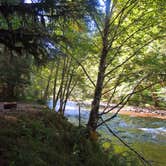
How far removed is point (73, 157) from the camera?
5.62 meters

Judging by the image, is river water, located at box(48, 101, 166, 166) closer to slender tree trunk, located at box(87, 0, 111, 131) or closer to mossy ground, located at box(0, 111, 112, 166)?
mossy ground, located at box(0, 111, 112, 166)

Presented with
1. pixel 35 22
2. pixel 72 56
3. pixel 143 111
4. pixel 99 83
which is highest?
pixel 35 22

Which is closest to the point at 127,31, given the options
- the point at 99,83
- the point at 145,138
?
the point at 99,83

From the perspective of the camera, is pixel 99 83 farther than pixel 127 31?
No

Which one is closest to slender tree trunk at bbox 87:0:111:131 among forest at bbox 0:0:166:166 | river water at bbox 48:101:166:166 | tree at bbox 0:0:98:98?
forest at bbox 0:0:166:166

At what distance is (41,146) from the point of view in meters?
5.38

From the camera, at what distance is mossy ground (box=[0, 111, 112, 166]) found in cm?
464

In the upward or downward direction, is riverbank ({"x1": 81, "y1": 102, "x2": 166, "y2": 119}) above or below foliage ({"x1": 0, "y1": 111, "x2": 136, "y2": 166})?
above

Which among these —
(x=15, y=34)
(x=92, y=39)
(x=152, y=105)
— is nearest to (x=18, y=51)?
(x=15, y=34)

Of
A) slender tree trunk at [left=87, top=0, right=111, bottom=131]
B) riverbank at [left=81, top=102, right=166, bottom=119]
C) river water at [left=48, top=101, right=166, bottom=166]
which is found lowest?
river water at [left=48, top=101, right=166, bottom=166]

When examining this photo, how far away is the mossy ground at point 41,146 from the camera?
15.2ft

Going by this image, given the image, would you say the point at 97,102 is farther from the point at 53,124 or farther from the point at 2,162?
the point at 53,124

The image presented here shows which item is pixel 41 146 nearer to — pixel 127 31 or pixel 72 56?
pixel 72 56

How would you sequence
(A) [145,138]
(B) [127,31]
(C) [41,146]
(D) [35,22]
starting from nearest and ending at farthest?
1. (D) [35,22]
2. (C) [41,146]
3. (B) [127,31]
4. (A) [145,138]
